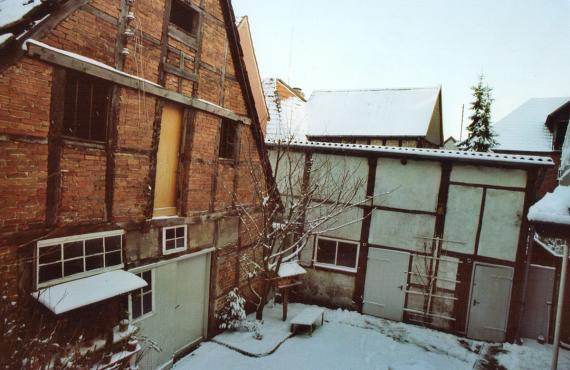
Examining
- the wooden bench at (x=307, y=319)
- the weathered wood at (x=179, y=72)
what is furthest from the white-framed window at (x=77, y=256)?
the wooden bench at (x=307, y=319)

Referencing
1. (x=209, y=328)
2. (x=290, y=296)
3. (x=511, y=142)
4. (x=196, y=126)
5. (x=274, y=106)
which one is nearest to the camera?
(x=196, y=126)

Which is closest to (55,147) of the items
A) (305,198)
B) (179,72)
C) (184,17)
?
(179,72)

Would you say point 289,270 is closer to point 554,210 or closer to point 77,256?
point 77,256


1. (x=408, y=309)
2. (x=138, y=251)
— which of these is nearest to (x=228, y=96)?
(x=138, y=251)

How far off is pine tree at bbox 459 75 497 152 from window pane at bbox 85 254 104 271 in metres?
23.3

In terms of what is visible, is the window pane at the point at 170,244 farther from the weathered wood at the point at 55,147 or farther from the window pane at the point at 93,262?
the weathered wood at the point at 55,147

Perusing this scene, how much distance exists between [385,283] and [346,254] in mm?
1557

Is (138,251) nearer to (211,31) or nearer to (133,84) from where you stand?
(133,84)

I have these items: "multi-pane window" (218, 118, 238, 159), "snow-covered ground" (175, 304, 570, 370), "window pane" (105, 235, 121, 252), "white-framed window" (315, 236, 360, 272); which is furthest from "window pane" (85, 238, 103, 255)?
"white-framed window" (315, 236, 360, 272)

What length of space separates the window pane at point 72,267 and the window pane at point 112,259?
1.41 ft

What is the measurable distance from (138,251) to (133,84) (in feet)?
10.0

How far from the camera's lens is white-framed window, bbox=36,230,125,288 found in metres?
4.58

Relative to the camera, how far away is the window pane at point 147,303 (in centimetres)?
648

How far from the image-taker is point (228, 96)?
7.98m
